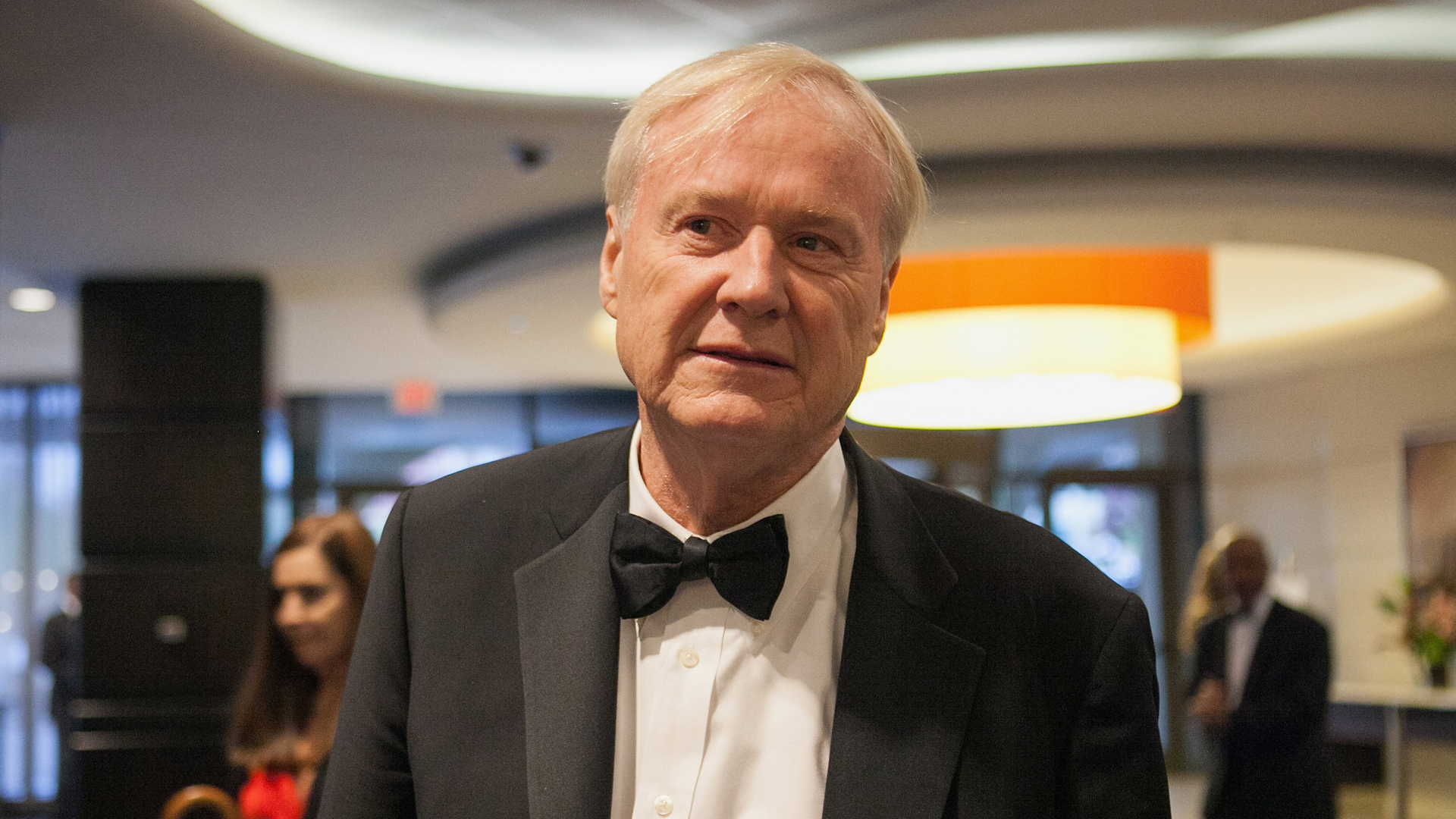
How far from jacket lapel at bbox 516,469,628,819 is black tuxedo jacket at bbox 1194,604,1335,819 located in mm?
4284

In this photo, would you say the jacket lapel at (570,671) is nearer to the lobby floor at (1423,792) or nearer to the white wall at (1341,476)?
the lobby floor at (1423,792)

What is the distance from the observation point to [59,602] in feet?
35.7

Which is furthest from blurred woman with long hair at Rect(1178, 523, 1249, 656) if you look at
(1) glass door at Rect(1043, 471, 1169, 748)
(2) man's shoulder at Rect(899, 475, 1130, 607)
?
(2) man's shoulder at Rect(899, 475, 1130, 607)

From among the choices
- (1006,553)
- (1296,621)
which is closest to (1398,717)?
(1296,621)

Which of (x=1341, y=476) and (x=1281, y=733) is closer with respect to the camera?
(x=1281, y=733)

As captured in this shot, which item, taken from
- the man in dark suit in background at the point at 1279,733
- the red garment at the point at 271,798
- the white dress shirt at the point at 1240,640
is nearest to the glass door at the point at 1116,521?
the white dress shirt at the point at 1240,640

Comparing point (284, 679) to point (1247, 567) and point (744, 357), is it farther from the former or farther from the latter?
point (1247, 567)

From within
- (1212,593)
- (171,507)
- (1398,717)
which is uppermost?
(171,507)

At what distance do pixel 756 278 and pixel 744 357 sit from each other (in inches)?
2.9

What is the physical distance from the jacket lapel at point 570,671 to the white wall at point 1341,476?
9933 mm

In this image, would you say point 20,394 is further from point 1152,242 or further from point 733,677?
point 733,677

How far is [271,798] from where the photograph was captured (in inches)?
111

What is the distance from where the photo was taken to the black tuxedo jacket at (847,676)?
1.17 meters

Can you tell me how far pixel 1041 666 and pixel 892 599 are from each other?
0.51 feet
